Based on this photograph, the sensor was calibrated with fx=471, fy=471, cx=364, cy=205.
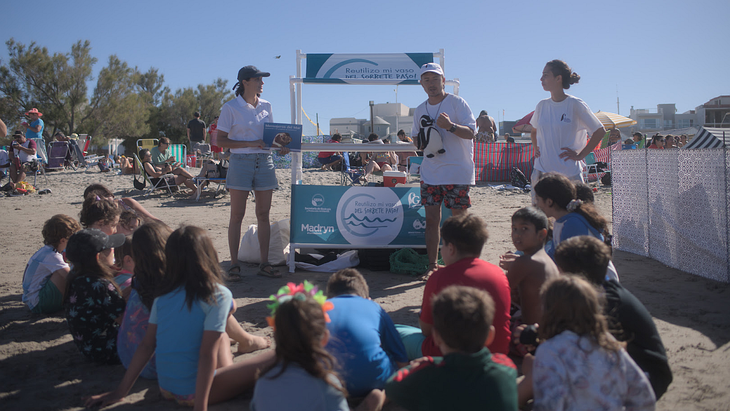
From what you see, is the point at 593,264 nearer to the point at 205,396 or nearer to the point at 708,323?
the point at 205,396

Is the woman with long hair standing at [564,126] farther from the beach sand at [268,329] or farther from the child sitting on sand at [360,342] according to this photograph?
the child sitting on sand at [360,342]

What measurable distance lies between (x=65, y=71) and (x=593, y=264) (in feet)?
122

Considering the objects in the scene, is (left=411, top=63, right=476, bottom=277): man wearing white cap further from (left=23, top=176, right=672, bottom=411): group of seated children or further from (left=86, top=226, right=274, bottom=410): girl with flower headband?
(left=86, top=226, right=274, bottom=410): girl with flower headband

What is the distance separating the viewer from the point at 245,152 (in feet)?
15.0

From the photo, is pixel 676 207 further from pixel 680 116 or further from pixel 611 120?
pixel 680 116

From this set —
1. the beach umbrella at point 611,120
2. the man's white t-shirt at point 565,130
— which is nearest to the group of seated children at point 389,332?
the man's white t-shirt at point 565,130

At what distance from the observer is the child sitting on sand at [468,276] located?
7.34ft

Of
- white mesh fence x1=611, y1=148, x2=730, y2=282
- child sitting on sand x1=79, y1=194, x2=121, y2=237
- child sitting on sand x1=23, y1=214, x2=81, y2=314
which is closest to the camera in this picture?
child sitting on sand x1=23, y1=214, x2=81, y2=314

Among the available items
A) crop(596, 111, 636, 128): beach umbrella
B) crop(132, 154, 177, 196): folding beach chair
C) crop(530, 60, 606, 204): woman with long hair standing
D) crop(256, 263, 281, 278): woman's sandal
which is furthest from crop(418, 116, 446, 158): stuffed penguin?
crop(596, 111, 636, 128): beach umbrella

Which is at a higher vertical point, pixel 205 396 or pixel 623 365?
pixel 623 365

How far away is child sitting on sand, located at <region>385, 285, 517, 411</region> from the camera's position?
1642mm

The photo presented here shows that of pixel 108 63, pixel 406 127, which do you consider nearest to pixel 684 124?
pixel 406 127

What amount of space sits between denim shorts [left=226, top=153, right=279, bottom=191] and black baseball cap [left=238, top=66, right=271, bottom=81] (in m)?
0.76

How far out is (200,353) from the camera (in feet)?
6.99
